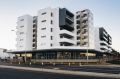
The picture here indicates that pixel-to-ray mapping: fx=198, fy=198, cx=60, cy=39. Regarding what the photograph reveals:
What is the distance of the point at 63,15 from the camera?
82.1 meters

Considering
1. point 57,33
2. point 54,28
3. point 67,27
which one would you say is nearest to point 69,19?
point 67,27

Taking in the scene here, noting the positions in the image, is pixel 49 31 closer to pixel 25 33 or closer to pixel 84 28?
pixel 25 33

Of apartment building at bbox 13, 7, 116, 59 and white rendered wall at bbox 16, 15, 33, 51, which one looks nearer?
apartment building at bbox 13, 7, 116, 59

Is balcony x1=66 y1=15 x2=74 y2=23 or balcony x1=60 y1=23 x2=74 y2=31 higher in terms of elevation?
balcony x1=66 y1=15 x2=74 y2=23

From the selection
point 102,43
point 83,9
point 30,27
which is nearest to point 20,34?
point 30,27

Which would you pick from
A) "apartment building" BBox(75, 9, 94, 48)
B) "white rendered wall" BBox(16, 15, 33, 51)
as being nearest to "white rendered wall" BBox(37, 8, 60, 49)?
"white rendered wall" BBox(16, 15, 33, 51)

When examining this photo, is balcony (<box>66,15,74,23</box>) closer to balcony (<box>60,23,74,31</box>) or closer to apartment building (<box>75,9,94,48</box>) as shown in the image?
balcony (<box>60,23,74,31</box>)

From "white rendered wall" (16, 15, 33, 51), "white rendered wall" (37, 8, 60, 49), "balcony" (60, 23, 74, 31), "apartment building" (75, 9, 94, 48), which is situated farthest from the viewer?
"white rendered wall" (16, 15, 33, 51)

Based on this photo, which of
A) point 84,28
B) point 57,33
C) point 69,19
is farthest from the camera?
point 84,28

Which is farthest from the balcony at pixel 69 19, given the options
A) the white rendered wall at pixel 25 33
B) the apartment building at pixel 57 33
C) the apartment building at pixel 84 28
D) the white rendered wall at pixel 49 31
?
the white rendered wall at pixel 25 33

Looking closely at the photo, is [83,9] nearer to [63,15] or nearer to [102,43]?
[63,15]

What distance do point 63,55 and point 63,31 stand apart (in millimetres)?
9900

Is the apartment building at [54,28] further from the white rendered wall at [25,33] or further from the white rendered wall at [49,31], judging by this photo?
the white rendered wall at [25,33]

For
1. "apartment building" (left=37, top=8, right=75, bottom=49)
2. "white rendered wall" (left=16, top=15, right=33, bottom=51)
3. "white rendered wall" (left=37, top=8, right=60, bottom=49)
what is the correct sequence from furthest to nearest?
1. "white rendered wall" (left=16, top=15, right=33, bottom=51)
2. "white rendered wall" (left=37, top=8, right=60, bottom=49)
3. "apartment building" (left=37, top=8, right=75, bottom=49)
